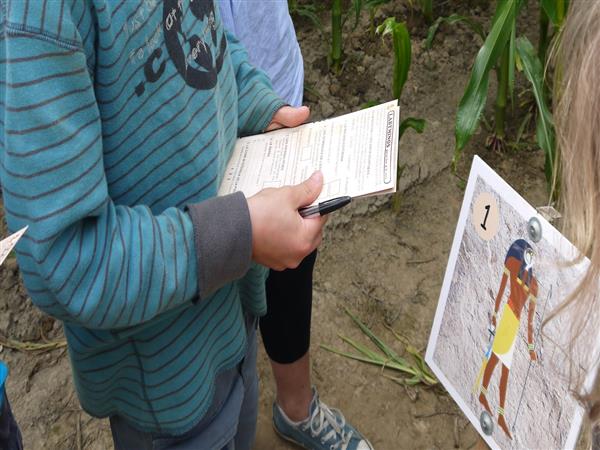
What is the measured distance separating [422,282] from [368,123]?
965 millimetres

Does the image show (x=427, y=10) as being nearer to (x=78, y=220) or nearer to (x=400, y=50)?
(x=400, y=50)

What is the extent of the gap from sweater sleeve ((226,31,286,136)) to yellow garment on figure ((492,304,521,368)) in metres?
0.43

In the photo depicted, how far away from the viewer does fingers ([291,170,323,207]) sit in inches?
31.2

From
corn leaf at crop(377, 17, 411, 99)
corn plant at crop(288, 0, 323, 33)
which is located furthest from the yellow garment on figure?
corn plant at crop(288, 0, 323, 33)

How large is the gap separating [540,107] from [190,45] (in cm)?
101

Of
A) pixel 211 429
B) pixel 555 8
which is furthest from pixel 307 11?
pixel 211 429

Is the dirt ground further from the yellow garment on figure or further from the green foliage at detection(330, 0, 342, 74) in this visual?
the yellow garment on figure

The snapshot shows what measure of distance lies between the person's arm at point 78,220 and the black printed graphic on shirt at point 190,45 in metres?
0.10

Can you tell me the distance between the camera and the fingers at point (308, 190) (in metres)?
0.79

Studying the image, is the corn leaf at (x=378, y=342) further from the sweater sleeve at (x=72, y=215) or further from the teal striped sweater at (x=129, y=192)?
the sweater sleeve at (x=72, y=215)

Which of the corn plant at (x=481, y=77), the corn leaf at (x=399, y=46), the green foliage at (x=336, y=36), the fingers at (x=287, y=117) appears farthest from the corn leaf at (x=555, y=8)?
the fingers at (x=287, y=117)

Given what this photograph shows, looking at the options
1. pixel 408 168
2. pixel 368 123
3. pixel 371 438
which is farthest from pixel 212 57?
pixel 408 168

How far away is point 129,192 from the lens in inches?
29.6

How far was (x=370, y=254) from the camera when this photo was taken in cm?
190
